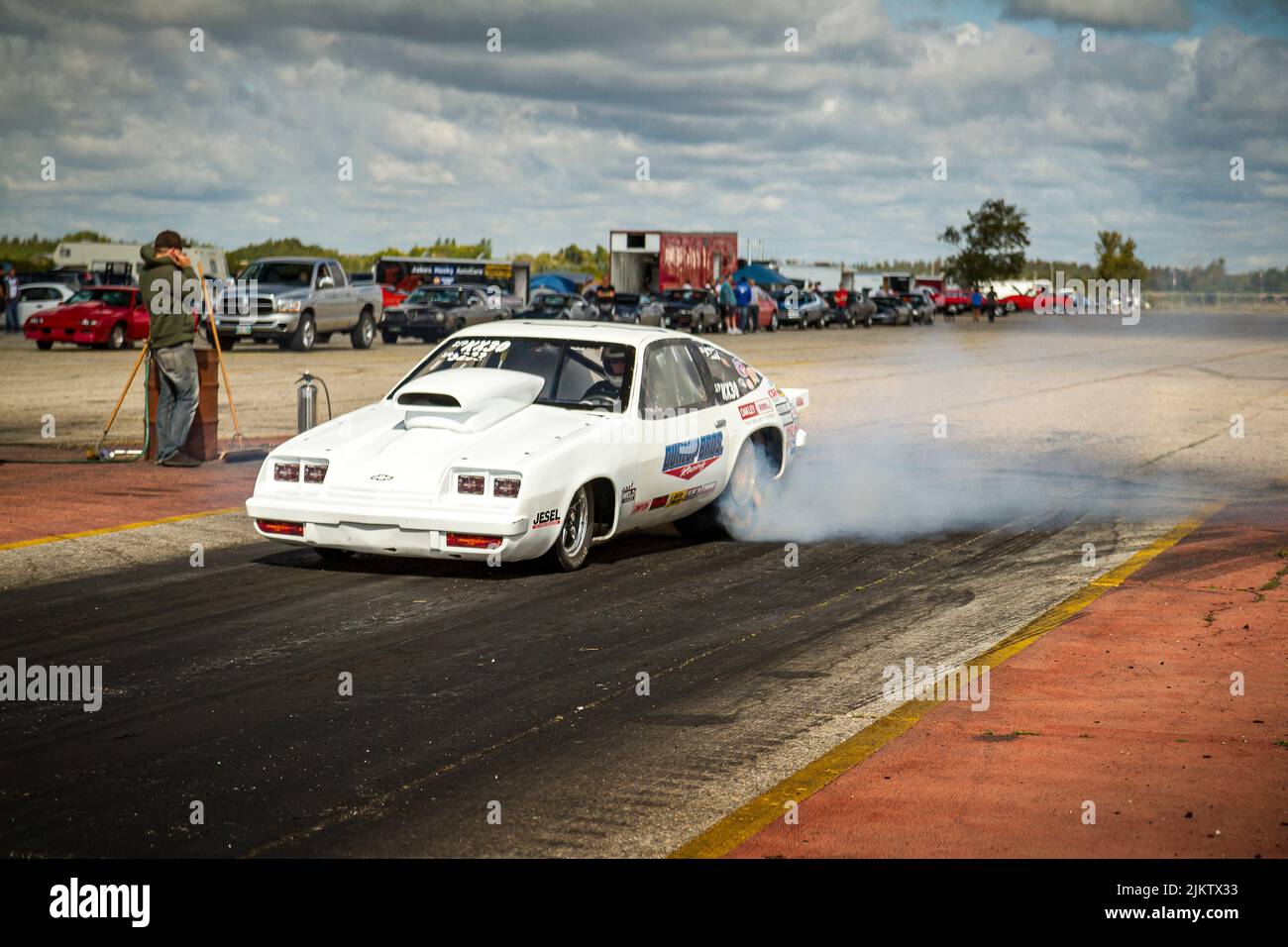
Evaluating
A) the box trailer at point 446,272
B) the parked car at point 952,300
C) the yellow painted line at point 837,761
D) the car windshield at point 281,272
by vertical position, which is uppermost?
the box trailer at point 446,272

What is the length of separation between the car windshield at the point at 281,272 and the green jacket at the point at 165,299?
65.8 ft

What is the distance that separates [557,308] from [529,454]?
35360 mm

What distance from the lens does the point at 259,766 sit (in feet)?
17.6

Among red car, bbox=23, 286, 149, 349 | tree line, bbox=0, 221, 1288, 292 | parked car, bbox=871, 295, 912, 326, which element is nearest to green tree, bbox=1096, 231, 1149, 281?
tree line, bbox=0, 221, 1288, 292

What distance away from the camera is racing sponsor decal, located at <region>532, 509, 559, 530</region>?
8.32 meters

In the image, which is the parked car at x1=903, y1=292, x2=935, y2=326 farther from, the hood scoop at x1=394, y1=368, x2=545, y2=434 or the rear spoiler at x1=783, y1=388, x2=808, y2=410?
the hood scoop at x1=394, y1=368, x2=545, y2=434

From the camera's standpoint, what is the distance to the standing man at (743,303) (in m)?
52.4

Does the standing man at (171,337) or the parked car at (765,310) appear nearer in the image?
the standing man at (171,337)

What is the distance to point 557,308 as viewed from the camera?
142 ft

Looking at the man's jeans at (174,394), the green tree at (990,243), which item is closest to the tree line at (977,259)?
the green tree at (990,243)

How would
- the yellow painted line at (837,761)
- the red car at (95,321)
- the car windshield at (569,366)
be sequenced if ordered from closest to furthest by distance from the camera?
the yellow painted line at (837,761) → the car windshield at (569,366) → the red car at (95,321)

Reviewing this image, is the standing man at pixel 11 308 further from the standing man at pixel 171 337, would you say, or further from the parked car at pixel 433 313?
the standing man at pixel 171 337

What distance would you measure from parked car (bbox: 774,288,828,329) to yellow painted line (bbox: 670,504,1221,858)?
163 feet

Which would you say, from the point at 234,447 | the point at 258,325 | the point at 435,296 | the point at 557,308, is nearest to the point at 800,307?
the point at 557,308
